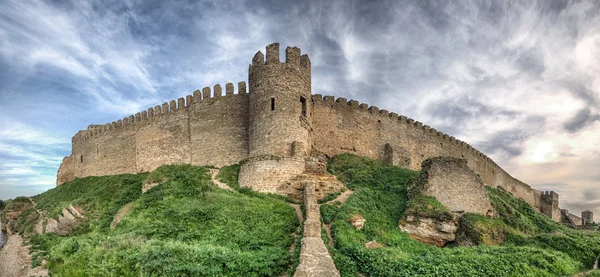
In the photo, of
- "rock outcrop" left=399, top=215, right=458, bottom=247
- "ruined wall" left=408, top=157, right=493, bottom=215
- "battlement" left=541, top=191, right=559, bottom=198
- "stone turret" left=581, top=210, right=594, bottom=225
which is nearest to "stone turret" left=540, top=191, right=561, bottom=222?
"battlement" left=541, top=191, right=559, bottom=198

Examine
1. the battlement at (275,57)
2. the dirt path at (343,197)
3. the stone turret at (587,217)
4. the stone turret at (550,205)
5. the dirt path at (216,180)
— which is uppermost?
the battlement at (275,57)

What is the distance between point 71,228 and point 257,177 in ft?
34.0

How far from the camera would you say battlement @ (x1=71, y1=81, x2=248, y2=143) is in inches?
992

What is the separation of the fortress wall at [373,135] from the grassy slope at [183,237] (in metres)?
8.48

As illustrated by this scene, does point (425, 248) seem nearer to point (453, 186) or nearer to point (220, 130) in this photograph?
point (453, 186)

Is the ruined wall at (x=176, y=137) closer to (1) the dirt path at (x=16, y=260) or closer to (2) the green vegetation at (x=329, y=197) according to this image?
(2) the green vegetation at (x=329, y=197)

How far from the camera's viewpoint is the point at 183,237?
13141 millimetres

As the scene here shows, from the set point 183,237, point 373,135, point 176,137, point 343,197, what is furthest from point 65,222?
point 373,135

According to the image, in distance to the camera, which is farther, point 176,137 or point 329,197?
point 176,137

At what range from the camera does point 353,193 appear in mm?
18125

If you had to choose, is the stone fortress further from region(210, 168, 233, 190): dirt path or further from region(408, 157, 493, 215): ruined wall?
region(408, 157, 493, 215): ruined wall

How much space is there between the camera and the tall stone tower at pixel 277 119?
18625 millimetres

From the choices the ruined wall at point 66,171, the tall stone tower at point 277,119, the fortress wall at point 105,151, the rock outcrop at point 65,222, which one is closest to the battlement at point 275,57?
the tall stone tower at point 277,119

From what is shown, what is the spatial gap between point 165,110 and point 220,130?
6.77m
